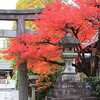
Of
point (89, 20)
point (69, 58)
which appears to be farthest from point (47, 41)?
point (89, 20)

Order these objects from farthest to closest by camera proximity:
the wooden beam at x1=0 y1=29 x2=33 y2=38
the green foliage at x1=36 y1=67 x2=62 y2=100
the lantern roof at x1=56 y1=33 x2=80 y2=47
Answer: the green foliage at x1=36 y1=67 x2=62 y2=100
the wooden beam at x1=0 y1=29 x2=33 y2=38
the lantern roof at x1=56 y1=33 x2=80 y2=47

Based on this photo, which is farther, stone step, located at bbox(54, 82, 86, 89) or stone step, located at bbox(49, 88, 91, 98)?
stone step, located at bbox(54, 82, 86, 89)

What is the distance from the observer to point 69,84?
31.9ft

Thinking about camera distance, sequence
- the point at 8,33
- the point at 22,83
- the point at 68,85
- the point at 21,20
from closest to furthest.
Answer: the point at 68,85 → the point at 22,83 → the point at 21,20 → the point at 8,33

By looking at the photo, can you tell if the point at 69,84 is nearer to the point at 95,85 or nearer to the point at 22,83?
the point at 95,85

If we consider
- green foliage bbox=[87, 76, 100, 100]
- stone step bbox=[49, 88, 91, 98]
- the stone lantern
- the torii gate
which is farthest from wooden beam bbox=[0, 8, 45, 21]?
stone step bbox=[49, 88, 91, 98]

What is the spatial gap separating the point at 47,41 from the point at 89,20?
2.28 m

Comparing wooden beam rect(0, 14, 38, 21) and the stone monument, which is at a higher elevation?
wooden beam rect(0, 14, 38, 21)

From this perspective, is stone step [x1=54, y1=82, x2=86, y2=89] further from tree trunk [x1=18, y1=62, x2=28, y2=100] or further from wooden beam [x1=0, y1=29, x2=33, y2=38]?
wooden beam [x1=0, y1=29, x2=33, y2=38]

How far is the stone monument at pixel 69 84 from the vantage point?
30.8ft

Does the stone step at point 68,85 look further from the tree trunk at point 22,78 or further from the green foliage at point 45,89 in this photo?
the green foliage at point 45,89

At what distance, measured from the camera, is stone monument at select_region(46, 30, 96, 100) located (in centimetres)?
939

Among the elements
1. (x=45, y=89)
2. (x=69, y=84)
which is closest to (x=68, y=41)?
(x=69, y=84)

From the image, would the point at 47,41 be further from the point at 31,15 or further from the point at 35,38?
the point at 31,15
